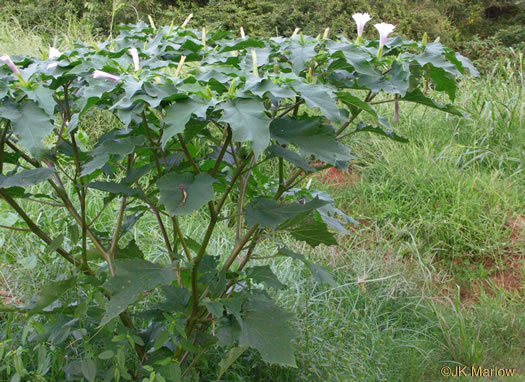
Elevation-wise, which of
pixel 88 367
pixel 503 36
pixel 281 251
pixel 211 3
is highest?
pixel 281 251

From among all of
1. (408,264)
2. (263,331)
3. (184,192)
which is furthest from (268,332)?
(408,264)

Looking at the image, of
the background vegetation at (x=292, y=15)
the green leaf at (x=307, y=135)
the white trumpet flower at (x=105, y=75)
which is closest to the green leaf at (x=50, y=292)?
the white trumpet flower at (x=105, y=75)

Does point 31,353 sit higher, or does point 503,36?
point 31,353

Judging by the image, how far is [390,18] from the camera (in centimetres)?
984

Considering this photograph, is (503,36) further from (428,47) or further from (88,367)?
(88,367)

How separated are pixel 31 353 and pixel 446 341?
1995 millimetres

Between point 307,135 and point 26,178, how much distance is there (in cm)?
80

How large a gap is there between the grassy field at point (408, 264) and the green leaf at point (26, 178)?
1.53ft

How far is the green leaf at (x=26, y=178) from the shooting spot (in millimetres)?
1473

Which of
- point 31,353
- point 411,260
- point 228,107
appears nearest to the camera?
point 228,107

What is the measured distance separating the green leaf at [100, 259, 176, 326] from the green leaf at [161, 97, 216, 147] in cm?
48

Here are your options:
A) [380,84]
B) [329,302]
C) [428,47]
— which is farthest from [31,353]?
[428,47]

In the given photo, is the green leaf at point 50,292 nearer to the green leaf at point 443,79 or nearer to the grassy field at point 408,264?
the grassy field at point 408,264

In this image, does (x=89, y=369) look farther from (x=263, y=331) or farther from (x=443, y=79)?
(x=443, y=79)
